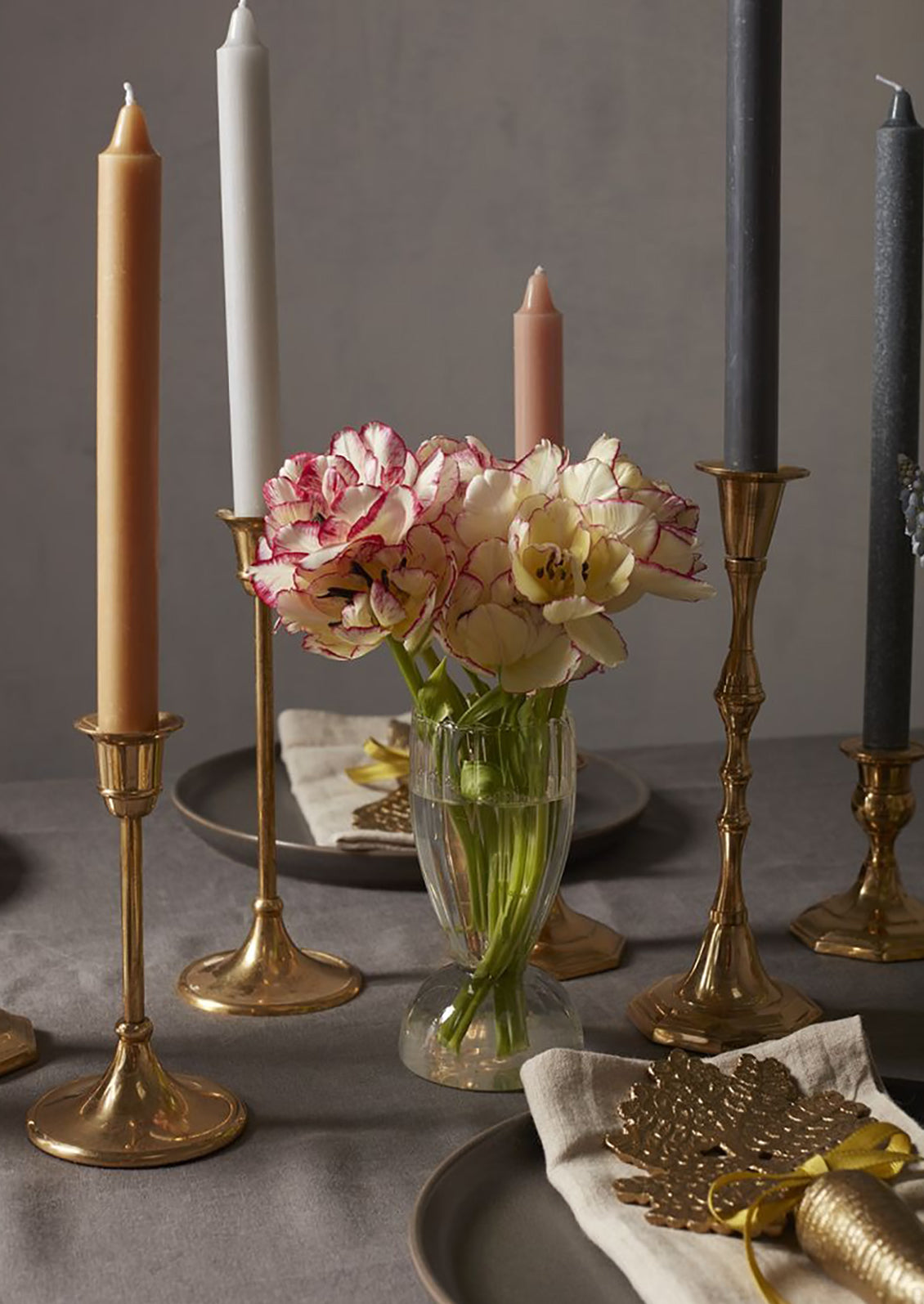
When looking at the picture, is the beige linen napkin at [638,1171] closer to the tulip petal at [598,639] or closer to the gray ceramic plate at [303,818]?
the tulip petal at [598,639]

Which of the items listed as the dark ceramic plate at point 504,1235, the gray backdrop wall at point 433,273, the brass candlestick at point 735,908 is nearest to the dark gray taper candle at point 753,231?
the brass candlestick at point 735,908

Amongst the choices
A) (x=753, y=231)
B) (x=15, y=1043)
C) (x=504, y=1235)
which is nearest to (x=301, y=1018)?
(x=15, y=1043)

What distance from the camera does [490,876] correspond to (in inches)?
31.0

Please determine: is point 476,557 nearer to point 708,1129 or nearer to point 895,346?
point 708,1129

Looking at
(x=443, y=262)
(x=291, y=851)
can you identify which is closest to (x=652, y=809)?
(x=291, y=851)

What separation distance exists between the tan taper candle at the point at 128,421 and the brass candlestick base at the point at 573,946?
1.07ft

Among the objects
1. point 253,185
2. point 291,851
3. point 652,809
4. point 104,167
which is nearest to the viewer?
point 104,167

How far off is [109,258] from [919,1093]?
1.66ft

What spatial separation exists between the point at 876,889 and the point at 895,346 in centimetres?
33

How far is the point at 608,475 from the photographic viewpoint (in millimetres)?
714

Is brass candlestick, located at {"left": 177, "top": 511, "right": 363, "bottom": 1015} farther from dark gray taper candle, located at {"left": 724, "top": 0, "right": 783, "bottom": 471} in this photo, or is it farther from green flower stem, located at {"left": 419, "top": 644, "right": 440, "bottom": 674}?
dark gray taper candle, located at {"left": 724, "top": 0, "right": 783, "bottom": 471}

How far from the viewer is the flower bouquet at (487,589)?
708 millimetres

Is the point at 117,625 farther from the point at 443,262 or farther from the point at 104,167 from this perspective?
the point at 443,262

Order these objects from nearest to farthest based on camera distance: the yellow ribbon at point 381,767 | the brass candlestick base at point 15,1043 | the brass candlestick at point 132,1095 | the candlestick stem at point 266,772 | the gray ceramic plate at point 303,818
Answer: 1. the brass candlestick at point 132,1095
2. the brass candlestick base at point 15,1043
3. the candlestick stem at point 266,772
4. the gray ceramic plate at point 303,818
5. the yellow ribbon at point 381,767
